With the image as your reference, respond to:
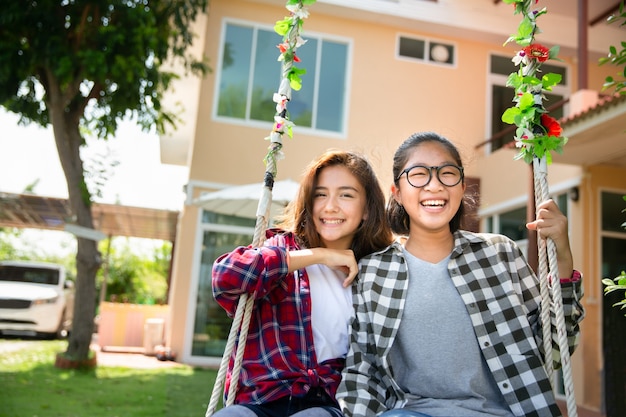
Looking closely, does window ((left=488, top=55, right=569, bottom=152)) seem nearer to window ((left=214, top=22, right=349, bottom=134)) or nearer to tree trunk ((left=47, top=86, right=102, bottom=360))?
window ((left=214, top=22, right=349, bottom=134))

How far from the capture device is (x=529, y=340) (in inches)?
66.2

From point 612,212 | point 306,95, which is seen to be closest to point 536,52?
point 612,212

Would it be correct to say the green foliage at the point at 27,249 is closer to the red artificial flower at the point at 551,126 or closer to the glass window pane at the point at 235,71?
the glass window pane at the point at 235,71

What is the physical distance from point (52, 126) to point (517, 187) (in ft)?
19.8

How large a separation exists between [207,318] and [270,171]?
684 cm

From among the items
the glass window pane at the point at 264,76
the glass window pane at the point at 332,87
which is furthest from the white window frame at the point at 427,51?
the glass window pane at the point at 264,76

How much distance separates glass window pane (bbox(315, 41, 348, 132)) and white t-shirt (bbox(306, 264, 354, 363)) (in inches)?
288

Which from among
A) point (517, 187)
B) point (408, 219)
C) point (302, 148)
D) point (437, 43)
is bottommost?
point (408, 219)

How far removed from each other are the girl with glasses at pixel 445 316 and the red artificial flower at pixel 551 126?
0.23 meters

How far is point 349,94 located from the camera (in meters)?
9.25

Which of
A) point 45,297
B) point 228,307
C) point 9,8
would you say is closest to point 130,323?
point 45,297

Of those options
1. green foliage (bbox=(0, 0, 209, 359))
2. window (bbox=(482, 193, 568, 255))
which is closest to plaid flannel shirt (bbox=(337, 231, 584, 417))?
green foliage (bbox=(0, 0, 209, 359))

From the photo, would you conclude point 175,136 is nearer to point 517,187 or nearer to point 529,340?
point 517,187

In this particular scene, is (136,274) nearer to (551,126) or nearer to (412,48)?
(412,48)
